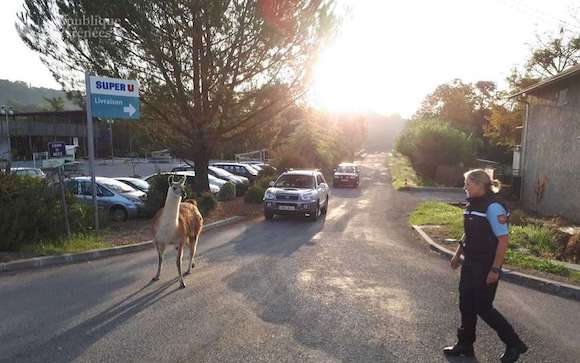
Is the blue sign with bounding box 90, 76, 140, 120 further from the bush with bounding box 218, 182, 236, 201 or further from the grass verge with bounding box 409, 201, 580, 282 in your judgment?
the bush with bounding box 218, 182, 236, 201

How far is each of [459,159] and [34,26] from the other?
37.7 meters

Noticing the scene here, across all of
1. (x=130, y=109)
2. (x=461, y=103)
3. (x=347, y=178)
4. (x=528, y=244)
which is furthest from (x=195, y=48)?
(x=461, y=103)

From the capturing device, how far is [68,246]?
9891 mm

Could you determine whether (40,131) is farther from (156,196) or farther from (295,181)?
(295,181)

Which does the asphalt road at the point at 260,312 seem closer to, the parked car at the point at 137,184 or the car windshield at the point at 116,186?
the car windshield at the point at 116,186

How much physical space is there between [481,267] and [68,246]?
8.35m

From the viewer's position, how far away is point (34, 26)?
16609 mm

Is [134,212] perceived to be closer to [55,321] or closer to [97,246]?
[97,246]

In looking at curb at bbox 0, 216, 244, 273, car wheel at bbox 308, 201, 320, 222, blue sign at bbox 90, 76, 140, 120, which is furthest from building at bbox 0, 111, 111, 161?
curb at bbox 0, 216, 244, 273

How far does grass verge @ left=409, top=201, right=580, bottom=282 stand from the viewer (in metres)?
8.80

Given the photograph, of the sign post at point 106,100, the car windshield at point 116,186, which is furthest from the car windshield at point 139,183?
the sign post at point 106,100

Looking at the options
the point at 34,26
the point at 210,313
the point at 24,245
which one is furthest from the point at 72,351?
the point at 34,26

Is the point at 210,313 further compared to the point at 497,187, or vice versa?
the point at 210,313

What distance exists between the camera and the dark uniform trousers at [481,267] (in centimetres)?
464
